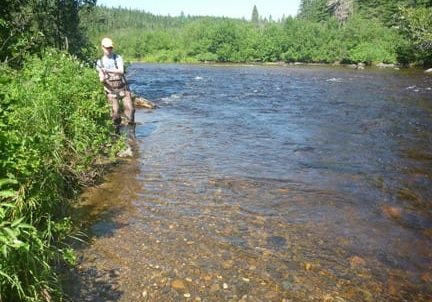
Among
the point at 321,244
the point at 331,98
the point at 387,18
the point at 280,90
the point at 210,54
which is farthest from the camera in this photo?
the point at 210,54

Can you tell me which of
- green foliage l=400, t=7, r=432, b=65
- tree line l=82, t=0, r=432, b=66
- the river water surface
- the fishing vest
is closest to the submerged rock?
the river water surface

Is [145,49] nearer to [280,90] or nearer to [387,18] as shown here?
[387,18]

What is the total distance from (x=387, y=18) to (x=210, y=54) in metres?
33.2

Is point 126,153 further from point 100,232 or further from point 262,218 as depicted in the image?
point 262,218

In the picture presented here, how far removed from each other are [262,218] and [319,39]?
7439 cm

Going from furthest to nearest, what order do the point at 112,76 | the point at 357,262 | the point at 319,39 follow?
the point at 319,39 < the point at 112,76 < the point at 357,262

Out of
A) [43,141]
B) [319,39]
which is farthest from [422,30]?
[43,141]

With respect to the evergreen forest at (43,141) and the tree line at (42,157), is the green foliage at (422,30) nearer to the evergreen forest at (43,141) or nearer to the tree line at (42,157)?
the evergreen forest at (43,141)

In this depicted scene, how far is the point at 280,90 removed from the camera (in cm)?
2408

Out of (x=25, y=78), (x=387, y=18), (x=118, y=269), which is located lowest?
(x=118, y=269)

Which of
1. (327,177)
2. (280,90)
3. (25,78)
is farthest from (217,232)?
(280,90)

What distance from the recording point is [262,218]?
6.32 meters

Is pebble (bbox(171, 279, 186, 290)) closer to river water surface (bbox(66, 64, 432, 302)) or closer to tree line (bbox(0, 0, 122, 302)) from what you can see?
river water surface (bbox(66, 64, 432, 302))

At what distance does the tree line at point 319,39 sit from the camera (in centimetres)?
5066
